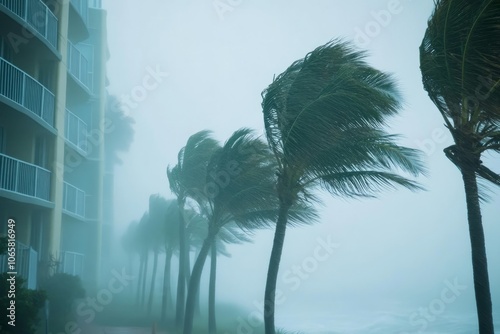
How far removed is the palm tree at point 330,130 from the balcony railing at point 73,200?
14927mm

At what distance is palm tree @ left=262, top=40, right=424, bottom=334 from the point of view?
49.4ft

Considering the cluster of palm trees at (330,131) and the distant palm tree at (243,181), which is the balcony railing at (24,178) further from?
the cluster of palm trees at (330,131)

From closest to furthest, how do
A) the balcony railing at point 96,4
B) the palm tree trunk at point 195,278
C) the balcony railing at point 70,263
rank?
1. the palm tree trunk at point 195,278
2. the balcony railing at point 70,263
3. the balcony railing at point 96,4

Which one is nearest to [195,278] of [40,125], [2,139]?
[40,125]

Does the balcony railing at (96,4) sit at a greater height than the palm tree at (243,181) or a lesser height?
greater

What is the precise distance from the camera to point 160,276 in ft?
243

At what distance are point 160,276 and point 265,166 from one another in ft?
183

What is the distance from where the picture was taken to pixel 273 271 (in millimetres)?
17047

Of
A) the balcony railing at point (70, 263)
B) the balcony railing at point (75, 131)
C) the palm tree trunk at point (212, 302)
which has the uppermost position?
the balcony railing at point (75, 131)

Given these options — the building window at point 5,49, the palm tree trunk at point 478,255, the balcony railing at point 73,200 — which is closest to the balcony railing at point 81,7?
the building window at point 5,49

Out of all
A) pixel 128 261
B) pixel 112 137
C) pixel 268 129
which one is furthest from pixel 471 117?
pixel 128 261

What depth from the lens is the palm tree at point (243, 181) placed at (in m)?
21.2

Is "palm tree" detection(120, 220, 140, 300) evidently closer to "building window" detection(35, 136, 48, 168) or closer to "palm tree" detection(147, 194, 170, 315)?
"palm tree" detection(147, 194, 170, 315)

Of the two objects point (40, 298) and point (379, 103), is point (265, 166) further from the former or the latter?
point (40, 298)
